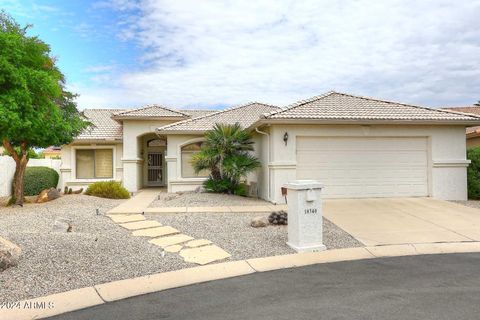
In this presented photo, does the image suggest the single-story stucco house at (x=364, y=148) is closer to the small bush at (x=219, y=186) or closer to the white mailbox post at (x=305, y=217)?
the small bush at (x=219, y=186)

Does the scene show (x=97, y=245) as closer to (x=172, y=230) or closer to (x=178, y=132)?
(x=172, y=230)

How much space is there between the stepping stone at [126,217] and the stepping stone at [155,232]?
1.47 meters

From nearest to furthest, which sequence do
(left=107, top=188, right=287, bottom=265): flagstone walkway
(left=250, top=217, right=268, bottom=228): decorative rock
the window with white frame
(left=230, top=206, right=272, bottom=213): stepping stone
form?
1. (left=107, top=188, right=287, bottom=265): flagstone walkway
2. (left=250, top=217, right=268, bottom=228): decorative rock
3. (left=230, top=206, right=272, bottom=213): stepping stone
4. the window with white frame

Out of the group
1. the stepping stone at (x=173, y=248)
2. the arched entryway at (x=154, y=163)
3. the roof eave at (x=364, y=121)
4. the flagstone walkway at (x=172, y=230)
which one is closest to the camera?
the flagstone walkway at (x=172, y=230)

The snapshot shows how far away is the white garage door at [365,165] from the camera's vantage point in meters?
13.2

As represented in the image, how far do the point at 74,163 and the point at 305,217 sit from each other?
55.1ft

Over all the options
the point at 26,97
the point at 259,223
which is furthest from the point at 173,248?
the point at 26,97

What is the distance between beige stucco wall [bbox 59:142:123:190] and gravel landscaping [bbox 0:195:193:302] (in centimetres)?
1139

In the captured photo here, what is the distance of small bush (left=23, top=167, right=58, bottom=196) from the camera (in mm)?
17031

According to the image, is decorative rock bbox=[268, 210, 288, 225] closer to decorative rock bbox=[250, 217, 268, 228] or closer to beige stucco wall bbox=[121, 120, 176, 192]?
decorative rock bbox=[250, 217, 268, 228]

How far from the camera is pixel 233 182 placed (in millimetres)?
14938

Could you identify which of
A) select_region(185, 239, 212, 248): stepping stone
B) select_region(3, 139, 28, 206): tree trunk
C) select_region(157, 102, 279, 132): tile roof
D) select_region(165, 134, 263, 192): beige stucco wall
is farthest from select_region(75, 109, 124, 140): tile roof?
select_region(185, 239, 212, 248): stepping stone

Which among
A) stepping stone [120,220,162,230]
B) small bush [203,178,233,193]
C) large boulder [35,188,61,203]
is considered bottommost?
stepping stone [120,220,162,230]

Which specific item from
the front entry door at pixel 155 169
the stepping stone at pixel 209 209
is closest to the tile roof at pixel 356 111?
the stepping stone at pixel 209 209
